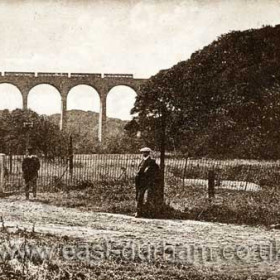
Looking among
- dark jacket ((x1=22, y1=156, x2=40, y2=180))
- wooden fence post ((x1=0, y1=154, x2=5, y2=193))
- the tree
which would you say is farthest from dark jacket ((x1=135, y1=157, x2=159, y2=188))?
the tree

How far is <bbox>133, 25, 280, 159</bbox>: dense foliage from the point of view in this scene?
17656 mm

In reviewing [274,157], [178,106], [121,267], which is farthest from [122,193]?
[178,106]

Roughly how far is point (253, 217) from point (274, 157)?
9.43 meters

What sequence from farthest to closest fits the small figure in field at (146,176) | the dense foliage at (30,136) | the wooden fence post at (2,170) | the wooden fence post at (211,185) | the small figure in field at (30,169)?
the dense foliage at (30,136), the wooden fence post at (2,170), the small figure in field at (30,169), the wooden fence post at (211,185), the small figure in field at (146,176)

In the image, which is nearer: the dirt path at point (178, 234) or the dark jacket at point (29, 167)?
the dirt path at point (178, 234)

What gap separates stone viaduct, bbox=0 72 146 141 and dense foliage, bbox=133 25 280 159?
10.3m

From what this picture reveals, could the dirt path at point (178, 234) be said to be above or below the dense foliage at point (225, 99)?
below

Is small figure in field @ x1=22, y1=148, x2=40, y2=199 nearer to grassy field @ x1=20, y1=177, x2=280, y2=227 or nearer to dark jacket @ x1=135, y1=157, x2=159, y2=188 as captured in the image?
grassy field @ x1=20, y1=177, x2=280, y2=227

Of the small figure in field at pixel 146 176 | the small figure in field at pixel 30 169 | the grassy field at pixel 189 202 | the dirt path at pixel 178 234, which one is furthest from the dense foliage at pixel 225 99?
the dirt path at pixel 178 234

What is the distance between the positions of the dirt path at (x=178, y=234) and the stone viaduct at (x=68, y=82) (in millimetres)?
27320

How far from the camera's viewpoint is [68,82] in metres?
36.0

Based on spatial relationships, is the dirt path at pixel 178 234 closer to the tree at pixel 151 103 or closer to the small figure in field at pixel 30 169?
the small figure in field at pixel 30 169

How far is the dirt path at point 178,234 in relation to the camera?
17.4 ft

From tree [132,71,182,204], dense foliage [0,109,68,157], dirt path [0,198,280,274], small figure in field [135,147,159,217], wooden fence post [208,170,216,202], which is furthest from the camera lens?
tree [132,71,182,204]
